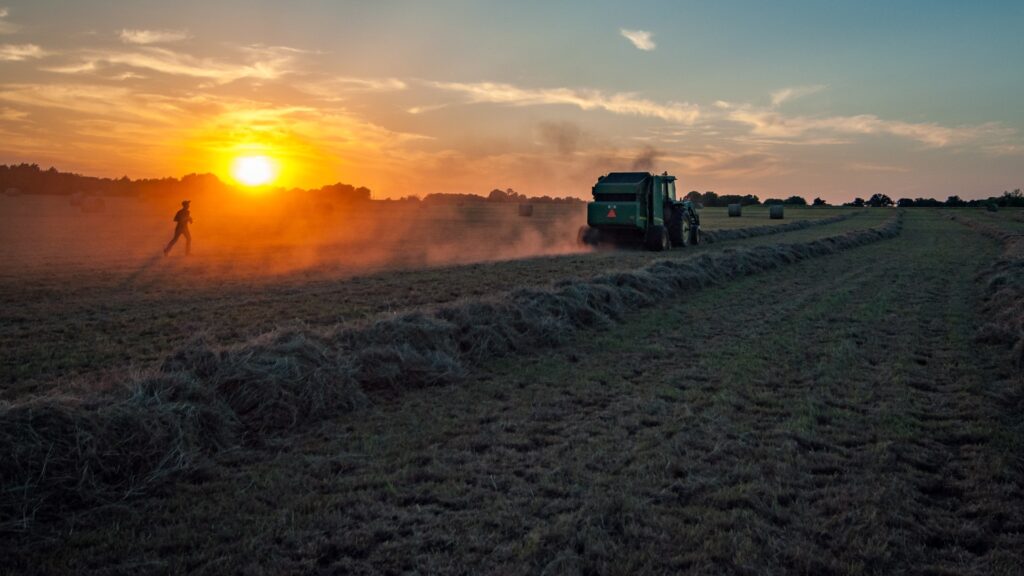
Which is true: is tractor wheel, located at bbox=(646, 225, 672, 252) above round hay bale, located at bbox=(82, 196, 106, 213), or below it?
below

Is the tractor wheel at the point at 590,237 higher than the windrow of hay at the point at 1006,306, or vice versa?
the tractor wheel at the point at 590,237

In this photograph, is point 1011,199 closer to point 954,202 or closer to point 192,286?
point 954,202

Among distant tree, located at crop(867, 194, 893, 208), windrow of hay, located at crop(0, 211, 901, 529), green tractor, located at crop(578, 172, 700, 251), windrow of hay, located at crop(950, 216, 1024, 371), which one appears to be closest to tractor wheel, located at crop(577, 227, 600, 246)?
green tractor, located at crop(578, 172, 700, 251)

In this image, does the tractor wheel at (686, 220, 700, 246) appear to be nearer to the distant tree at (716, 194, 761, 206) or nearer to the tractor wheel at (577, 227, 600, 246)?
the tractor wheel at (577, 227, 600, 246)

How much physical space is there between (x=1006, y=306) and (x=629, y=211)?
1386 centimetres

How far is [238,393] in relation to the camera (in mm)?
6098

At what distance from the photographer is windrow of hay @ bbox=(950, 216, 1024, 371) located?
29.1 feet

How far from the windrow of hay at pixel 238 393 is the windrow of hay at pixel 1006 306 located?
5517 mm

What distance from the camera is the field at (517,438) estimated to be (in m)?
3.85

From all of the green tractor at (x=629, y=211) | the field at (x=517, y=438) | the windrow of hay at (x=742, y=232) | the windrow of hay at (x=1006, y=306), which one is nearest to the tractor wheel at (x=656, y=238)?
the green tractor at (x=629, y=211)

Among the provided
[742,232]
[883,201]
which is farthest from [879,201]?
[742,232]

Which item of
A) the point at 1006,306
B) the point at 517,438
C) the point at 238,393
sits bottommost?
the point at 517,438

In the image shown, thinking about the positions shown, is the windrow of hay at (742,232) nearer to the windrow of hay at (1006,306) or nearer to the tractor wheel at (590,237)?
the tractor wheel at (590,237)

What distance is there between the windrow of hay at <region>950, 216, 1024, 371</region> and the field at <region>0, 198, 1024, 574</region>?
96 millimetres
